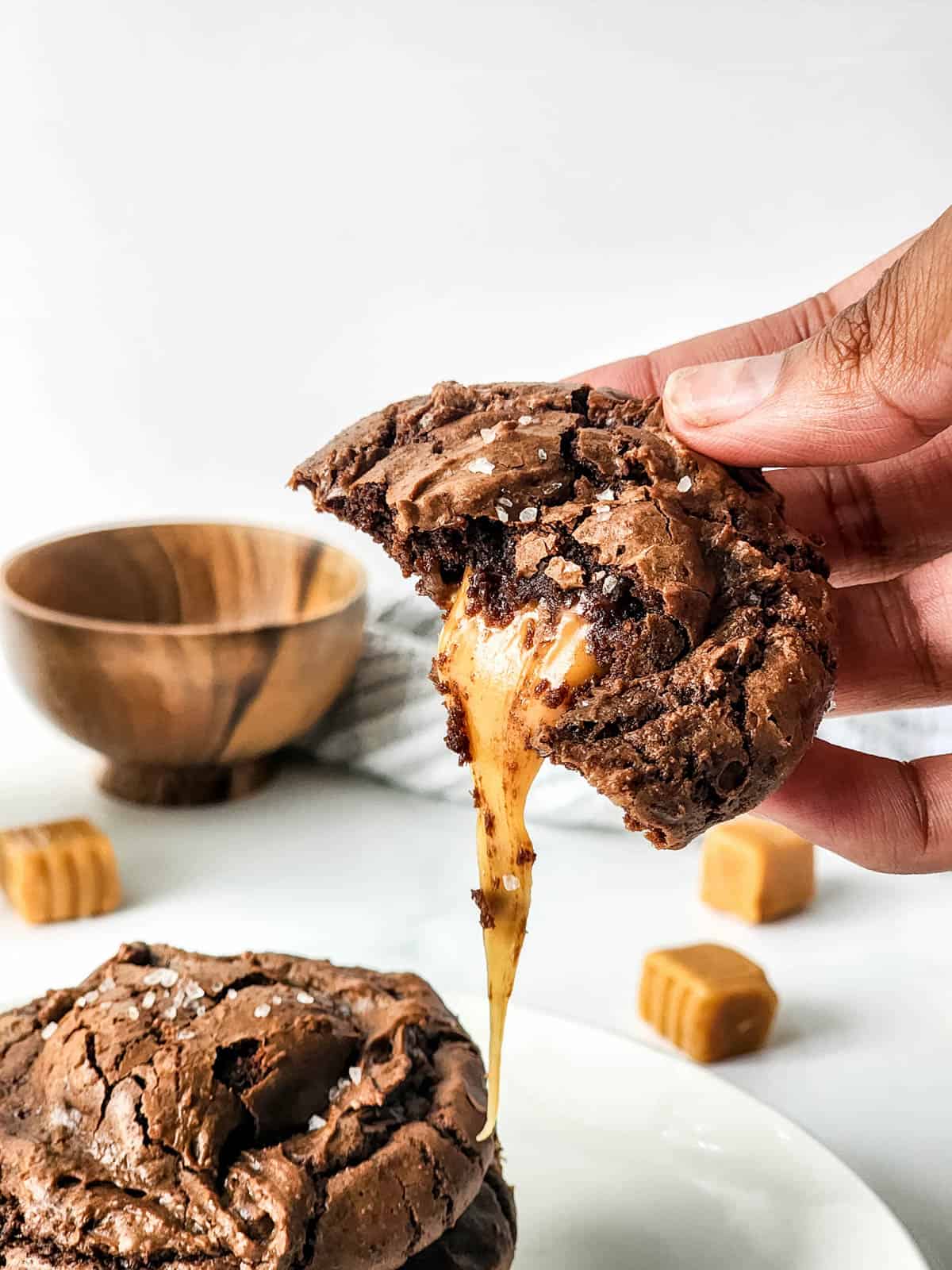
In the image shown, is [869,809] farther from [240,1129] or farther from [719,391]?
[240,1129]

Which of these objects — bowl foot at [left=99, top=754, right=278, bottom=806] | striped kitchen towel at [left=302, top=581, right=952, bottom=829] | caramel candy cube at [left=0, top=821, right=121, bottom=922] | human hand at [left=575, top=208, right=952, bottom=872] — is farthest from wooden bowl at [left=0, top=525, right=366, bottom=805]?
human hand at [left=575, top=208, right=952, bottom=872]

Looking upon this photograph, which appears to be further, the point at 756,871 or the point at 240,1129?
the point at 756,871

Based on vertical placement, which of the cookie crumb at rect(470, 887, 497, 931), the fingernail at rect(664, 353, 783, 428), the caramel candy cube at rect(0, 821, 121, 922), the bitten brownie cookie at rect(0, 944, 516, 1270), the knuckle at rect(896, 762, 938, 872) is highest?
the fingernail at rect(664, 353, 783, 428)

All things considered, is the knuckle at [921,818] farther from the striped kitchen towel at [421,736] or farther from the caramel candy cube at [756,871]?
the striped kitchen towel at [421,736]

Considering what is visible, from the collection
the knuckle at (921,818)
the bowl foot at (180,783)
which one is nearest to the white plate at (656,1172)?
the knuckle at (921,818)

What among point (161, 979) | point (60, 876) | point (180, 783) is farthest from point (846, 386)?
point (180, 783)

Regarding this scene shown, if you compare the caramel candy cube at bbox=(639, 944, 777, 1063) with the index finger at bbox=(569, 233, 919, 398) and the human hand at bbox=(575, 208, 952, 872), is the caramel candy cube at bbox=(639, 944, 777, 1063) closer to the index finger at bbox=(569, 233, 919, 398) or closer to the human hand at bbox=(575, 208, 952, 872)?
the human hand at bbox=(575, 208, 952, 872)

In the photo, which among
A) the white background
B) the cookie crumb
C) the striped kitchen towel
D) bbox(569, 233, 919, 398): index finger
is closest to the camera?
the cookie crumb
